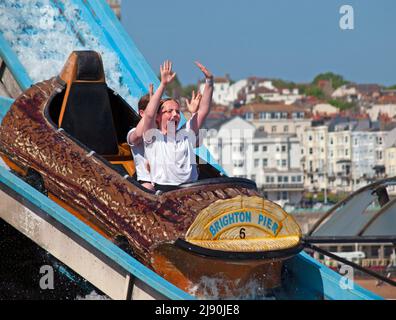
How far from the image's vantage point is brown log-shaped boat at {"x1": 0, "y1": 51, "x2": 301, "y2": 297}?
11.1 m

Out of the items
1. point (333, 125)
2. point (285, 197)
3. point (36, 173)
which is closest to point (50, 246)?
point (36, 173)

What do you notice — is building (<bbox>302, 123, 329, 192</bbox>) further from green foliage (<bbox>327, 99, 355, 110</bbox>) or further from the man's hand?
the man's hand

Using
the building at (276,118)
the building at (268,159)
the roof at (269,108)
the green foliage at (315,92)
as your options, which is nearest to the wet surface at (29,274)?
the building at (268,159)

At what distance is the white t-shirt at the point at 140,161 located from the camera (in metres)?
11.8

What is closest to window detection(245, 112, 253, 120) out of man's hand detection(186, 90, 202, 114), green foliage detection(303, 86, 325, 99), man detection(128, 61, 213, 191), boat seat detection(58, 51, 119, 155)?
green foliage detection(303, 86, 325, 99)

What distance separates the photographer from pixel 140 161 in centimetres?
1178

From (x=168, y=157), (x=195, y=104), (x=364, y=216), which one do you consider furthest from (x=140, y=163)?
(x=364, y=216)

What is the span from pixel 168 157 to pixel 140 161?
320 mm

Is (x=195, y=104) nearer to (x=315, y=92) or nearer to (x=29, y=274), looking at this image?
(x=29, y=274)

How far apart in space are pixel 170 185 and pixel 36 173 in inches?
51.1

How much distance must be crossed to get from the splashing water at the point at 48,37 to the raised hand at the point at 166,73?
3.69 metres

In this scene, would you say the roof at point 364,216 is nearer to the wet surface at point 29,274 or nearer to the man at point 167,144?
the man at point 167,144
